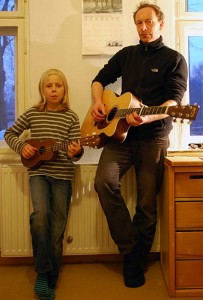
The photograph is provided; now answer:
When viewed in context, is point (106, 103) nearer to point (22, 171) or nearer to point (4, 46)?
point (22, 171)

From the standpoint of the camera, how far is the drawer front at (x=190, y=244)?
71.4 inches

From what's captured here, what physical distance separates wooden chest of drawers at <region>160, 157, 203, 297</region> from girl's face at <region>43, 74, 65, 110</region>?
2.52 feet

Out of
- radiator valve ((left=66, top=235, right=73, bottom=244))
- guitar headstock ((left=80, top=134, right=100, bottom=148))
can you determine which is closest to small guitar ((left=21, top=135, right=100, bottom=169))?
guitar headstock ((left=80, top=134, right=100, bottom=148))

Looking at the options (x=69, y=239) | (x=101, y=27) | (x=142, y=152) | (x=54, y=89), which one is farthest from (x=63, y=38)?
(x=69, y=239)

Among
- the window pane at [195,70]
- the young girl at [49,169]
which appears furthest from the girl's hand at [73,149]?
the window pane at [195,70]

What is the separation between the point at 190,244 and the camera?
1816 millimetres

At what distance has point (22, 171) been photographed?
2.21 m

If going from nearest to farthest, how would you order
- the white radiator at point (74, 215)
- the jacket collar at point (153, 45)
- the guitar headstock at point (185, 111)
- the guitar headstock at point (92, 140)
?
the guitar headstock at point (185, 111) → the guitar headstock at point (92, 140) → the jacket collar at point (153, 45) → the white radiator at point (74, 215)

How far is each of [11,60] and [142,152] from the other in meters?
1.20

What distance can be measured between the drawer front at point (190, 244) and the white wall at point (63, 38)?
1156mm

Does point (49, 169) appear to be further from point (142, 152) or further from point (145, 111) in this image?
point (145, 111)

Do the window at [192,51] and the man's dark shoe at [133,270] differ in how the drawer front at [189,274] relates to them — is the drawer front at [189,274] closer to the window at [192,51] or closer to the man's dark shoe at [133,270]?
the man's dark shoe at [133,270]

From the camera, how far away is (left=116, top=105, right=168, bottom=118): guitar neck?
66.1 inches

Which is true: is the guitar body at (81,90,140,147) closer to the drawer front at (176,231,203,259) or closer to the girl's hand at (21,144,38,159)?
the girl's hand at (21,144,38,159)
